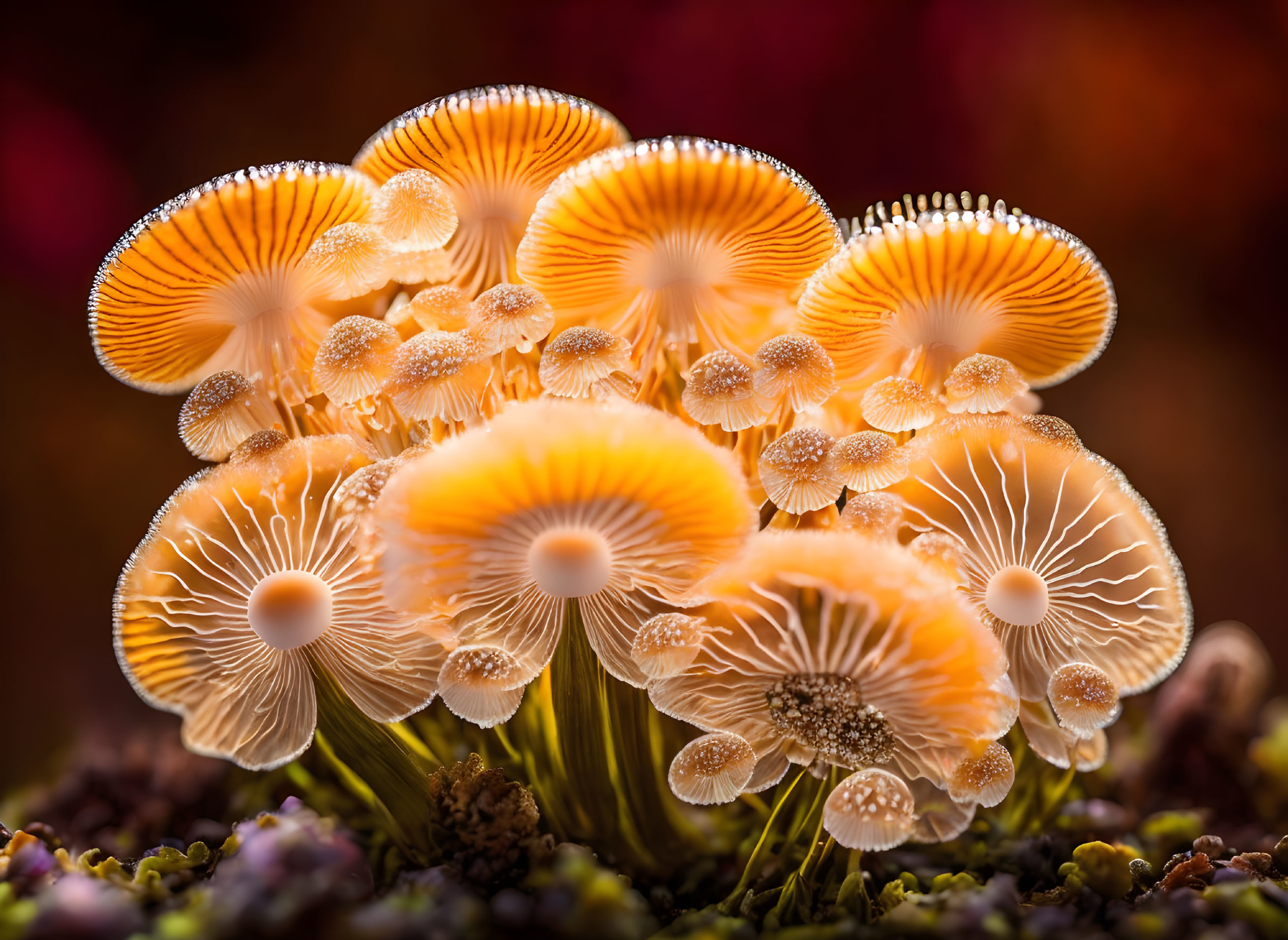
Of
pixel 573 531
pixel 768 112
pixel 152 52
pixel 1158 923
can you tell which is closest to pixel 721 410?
pixel 573 531

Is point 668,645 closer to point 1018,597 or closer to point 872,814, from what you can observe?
point 872,814

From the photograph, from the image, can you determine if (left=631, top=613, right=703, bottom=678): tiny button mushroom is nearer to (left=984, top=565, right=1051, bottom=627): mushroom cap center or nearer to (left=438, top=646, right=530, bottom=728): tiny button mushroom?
(left=438, top=646, right=530, bottom=728): tiny button mushroom

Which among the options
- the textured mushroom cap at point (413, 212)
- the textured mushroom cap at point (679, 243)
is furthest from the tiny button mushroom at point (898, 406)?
the textured mushroom cap at point (413, 212)

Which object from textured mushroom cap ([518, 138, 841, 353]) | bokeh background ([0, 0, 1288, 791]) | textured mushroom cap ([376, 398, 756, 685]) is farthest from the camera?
bokeh background ([0, 0, 1288, 791])

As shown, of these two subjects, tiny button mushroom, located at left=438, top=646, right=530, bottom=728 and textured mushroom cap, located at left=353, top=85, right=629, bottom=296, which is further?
textured mushroom cap, located at left=353, top=85, right=629, bottom=296

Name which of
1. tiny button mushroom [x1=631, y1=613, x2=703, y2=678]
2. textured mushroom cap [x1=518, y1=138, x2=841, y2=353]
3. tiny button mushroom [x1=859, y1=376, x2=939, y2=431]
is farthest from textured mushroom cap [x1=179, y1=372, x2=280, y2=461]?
tiny button mushroom [x1=859, y1=376, x2=939, y2=431]
